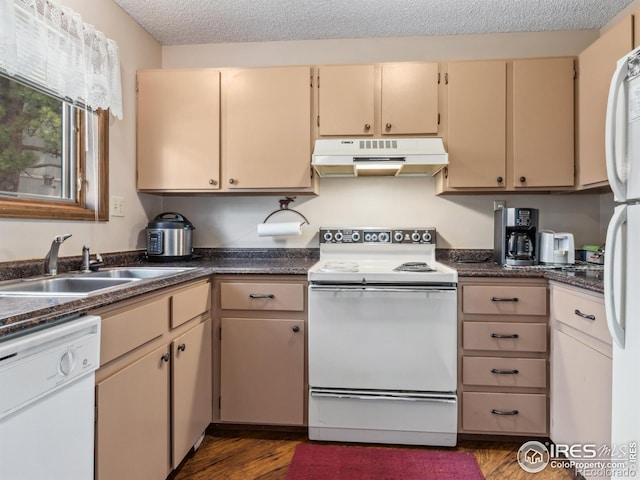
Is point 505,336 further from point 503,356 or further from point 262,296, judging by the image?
point 262,296

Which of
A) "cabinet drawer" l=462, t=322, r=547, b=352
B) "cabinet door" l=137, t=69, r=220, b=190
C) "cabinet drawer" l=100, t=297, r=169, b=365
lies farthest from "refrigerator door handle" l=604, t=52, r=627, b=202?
"cabinet door" l=137, t=69, r=220, b=190

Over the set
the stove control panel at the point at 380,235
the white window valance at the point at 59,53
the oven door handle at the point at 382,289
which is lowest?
the oven door handle at the point at 382,289

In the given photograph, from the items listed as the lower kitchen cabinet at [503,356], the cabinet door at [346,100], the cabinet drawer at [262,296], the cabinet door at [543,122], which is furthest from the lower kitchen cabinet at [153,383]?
the cabinet door at [543,122]

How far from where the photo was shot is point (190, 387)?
1.70 metres

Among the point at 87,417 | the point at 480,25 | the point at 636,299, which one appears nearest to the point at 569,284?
the point at 636,299

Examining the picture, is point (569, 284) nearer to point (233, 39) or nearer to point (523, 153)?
point (523, 153)

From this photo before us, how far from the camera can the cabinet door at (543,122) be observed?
6.84 ft

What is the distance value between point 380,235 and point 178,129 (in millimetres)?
1413

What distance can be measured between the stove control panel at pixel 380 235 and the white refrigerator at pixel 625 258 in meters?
1.22

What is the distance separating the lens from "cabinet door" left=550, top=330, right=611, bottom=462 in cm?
139

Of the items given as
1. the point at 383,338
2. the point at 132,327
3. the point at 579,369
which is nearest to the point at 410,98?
the point at 383,338

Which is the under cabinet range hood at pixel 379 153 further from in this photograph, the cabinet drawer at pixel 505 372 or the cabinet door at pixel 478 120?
the cabinet drawer at pixel 505 372

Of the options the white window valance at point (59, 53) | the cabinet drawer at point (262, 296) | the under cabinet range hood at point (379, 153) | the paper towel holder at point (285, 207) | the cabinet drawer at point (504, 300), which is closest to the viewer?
the white window valance at point (59, 53)

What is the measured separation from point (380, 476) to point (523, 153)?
72.2 inches
